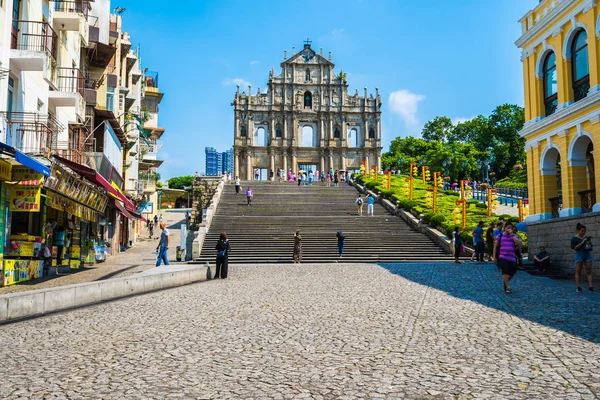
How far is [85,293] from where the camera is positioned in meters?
10.6

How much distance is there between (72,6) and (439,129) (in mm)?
71860

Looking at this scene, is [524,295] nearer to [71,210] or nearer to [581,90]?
[581,90]

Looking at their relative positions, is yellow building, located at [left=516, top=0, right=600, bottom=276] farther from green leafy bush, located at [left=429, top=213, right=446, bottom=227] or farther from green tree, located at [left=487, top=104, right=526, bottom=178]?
green tree, located at [left=487, top=104, right=526, bottom=178]

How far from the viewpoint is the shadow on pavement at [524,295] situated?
8430mm

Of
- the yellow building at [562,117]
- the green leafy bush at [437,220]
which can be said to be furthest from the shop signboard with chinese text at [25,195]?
the green leafy bush at [437,220]

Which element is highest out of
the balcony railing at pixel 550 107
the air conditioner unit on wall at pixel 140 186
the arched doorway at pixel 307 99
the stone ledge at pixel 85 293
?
the arched doorway at pixel 307 99

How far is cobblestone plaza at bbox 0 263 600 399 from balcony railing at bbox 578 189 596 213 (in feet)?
16.9

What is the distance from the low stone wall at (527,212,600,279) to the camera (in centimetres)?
1466

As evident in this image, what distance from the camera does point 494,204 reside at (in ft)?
94.3

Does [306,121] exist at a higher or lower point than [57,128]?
higher

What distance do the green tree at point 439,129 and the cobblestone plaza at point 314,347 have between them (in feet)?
251

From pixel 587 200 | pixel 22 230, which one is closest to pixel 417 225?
pixel 587 200

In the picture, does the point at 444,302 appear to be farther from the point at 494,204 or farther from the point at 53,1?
the point at 494,204

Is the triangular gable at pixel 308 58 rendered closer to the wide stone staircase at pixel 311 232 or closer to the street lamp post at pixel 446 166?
the street lamp post at pixel 446 166
